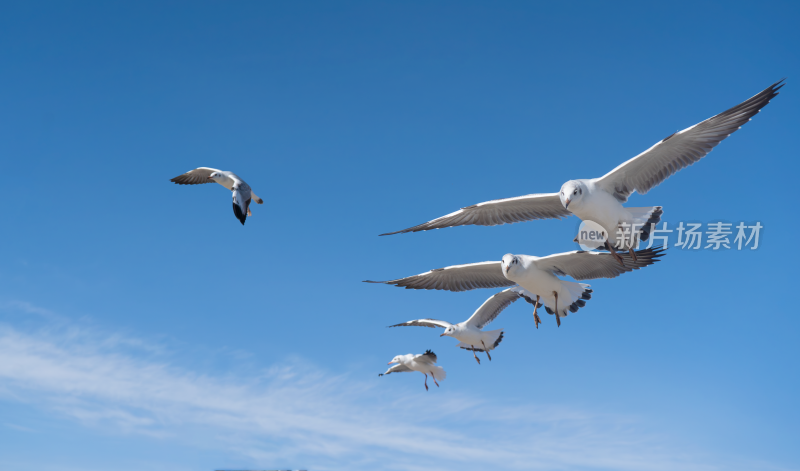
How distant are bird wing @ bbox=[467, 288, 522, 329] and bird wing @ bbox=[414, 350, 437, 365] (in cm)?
130

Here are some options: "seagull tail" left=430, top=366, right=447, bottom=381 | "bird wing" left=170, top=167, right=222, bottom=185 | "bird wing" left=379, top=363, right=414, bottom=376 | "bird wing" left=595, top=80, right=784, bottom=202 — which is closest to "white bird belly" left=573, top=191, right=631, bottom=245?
"bird wing" left=595, top=80, right=784, bottom=202

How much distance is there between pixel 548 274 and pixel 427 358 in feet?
15.5

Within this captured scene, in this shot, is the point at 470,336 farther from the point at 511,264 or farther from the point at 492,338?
the point at 511,264

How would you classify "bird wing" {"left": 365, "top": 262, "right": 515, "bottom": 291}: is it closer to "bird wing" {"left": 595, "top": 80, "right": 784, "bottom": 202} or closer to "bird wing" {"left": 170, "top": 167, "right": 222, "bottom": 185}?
"bird wing" {"left": 595, "top": 80, "right": 784, "bottom": 202}

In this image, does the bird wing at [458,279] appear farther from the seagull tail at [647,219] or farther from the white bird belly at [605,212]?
the seagull tail at [647,219]

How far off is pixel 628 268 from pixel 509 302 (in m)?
3.33

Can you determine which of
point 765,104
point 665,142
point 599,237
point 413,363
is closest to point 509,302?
point 413,363

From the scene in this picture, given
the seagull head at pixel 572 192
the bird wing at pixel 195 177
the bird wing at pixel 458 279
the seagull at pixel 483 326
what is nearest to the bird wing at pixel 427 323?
the seagull at pixel 483 326

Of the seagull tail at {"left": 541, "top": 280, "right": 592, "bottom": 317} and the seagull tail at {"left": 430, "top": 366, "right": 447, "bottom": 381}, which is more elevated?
the seagull tail at {"left": 430, "top": 366, "right": 447, "bottom": 381}

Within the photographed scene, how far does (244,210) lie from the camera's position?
439 inches

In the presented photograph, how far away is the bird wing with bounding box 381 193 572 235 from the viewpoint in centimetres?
898

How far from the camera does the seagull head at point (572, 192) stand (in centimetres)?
798

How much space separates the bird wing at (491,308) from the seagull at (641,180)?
3207 mm

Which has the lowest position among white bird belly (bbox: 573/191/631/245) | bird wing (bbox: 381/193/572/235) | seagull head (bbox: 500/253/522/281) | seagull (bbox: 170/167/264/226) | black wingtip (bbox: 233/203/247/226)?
seagull head (bbox: 500/253/522/281)
